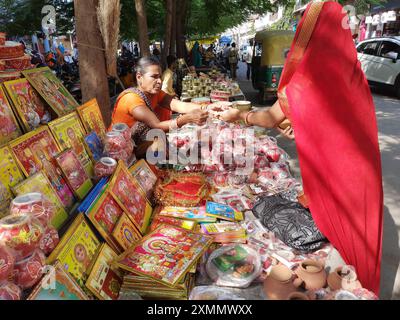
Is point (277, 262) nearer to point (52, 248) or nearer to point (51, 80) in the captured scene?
point (52, 248)

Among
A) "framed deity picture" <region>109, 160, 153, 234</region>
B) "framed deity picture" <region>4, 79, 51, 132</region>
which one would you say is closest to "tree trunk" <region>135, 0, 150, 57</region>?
"framed deity picture" <region>4, 79, 51, 132</region>

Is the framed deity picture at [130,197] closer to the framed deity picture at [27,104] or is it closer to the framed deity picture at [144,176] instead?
the framed deity picture at [144,176]

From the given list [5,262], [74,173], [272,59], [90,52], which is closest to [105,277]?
[5,262]

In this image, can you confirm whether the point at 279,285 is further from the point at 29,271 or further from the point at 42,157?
the point at 42,157

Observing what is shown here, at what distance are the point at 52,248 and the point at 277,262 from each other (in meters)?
1.39

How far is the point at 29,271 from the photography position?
1271 millimetres

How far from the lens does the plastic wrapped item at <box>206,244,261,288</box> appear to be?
1.89 meters

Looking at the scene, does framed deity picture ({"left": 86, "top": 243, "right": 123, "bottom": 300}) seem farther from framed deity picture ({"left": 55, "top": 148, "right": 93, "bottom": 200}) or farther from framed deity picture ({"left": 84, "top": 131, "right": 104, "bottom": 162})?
framed deity picture ({"left": 84, "top": 131, "right": 104, "bottom": 162})

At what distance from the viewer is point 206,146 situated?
11.5 feet

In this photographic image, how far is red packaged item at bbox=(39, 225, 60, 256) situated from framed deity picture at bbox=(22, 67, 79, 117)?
3.62 feet

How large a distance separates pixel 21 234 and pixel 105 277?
0.59m

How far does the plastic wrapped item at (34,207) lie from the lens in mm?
1382

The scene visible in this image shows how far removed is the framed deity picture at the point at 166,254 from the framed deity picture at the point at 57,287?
12.4 inches

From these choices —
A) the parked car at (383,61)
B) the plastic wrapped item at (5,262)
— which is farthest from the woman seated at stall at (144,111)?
the parked car at (383,61)
